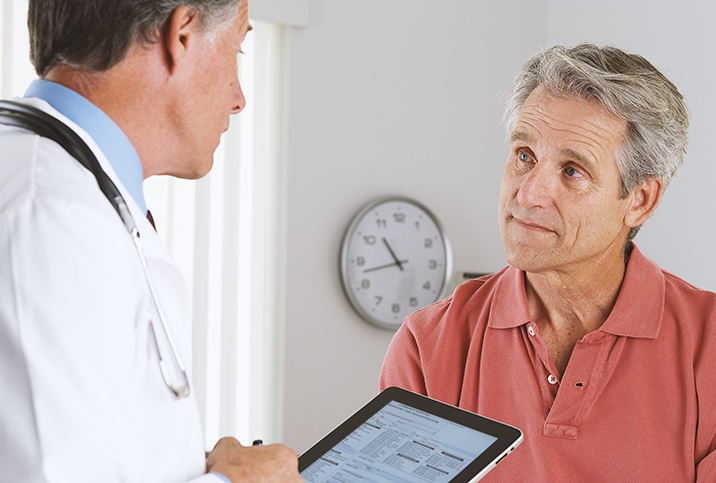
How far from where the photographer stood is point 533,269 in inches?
51.2

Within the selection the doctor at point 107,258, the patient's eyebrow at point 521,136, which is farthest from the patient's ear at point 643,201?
the doctor at point 107,258

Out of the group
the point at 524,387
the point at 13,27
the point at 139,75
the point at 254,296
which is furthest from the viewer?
the point at 254,296

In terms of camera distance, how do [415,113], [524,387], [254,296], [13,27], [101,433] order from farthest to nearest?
[415,113] → [254,296] → [13,27] → [524,387] → [101,433]

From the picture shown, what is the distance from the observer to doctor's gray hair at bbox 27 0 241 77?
0.67 m

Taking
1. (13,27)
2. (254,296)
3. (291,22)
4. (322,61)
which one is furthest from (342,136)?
(13,27)

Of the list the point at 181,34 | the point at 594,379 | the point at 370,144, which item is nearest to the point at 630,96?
the point at 594,379

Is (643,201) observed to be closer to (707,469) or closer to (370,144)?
(707,469)

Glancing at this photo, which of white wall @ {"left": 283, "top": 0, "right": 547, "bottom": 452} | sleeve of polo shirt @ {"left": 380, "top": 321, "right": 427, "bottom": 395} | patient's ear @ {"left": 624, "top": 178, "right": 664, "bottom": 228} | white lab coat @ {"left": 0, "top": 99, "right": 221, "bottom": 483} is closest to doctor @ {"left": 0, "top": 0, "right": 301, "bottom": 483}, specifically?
white lab coat @ {"left": 0, "top": 99, "right": 221, "bottom": 483}

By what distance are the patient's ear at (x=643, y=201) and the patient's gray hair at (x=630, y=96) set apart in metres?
0.02

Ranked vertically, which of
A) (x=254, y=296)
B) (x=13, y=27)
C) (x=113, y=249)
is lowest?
(x=254, y=296)

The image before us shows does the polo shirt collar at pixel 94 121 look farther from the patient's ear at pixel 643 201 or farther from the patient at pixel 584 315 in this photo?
the patient's ear at pixel 643 201

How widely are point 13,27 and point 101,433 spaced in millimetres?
2245

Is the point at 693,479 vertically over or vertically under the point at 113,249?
under

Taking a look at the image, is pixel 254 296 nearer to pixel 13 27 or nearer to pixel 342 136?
pixel 342 136
